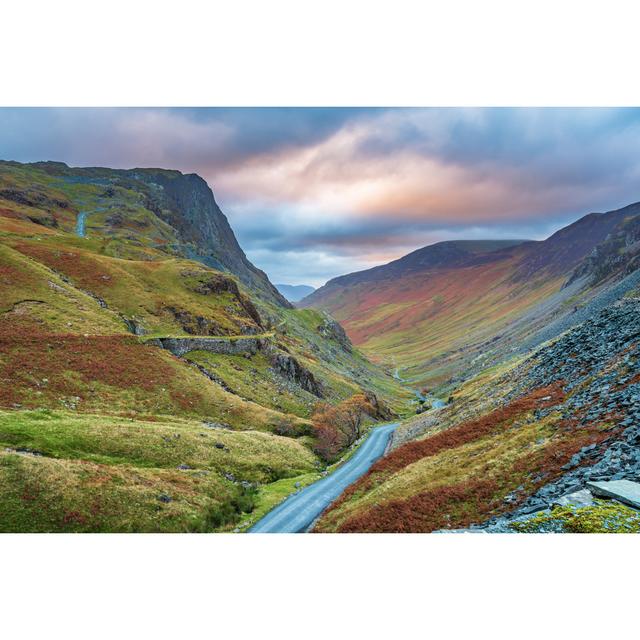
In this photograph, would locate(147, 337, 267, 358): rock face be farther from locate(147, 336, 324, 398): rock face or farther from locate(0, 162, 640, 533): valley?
locate(0, 162, 640, 533): valley

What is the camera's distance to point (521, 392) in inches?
1742

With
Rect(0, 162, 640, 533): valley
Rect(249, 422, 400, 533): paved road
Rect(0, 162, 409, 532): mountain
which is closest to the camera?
Rect(0, 162, 640, 533): valley

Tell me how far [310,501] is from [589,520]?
29.6 m

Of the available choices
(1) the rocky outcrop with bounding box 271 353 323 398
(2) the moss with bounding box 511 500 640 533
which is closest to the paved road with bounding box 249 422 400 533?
(2) the moss with bounding box 511 500 640 533

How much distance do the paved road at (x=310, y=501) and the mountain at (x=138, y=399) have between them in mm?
1731

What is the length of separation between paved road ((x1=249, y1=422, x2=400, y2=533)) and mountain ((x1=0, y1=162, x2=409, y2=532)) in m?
1.73

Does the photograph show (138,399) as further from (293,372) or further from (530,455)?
(530,455)

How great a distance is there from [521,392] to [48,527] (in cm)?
4544

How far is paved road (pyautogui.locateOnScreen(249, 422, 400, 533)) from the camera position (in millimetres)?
35125

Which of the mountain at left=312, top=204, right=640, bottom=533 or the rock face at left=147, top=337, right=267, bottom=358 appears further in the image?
the rock face at left=147, top=337, right=267, bottom=358

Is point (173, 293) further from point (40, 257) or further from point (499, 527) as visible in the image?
point (499, 527)

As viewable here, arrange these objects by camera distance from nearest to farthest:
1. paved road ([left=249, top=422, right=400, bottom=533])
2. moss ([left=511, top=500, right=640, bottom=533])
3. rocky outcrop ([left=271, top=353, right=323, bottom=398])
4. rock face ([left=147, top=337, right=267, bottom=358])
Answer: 1. moss ([left=511, top=500, right=640, bottom=533])
2. paved road ([left=249, top=422, right=400, bottom=533])
3. rock face ([left=147, top=337, right=267, bottom=358])
4. rocky outcrop ([left=271, top=353, right=323, bottom=398])

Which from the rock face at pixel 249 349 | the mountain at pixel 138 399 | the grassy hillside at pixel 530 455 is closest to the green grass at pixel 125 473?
the mountain at pixel 138 399

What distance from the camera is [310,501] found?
41.1 metres
